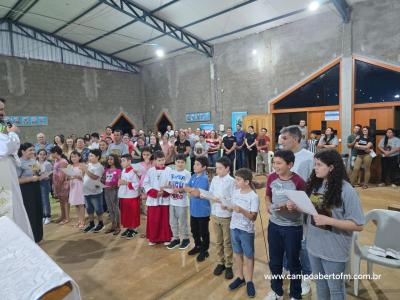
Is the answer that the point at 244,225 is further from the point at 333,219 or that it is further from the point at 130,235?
the point at 130,235

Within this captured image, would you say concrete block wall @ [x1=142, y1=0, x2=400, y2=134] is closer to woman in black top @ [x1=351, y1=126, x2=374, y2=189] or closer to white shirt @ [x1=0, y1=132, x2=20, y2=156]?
woman in black top @ [x1=351, y1=126, x2=374, y2=189]

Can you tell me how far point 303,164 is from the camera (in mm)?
2434

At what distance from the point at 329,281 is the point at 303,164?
3.20 ft

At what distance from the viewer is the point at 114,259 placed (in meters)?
3.38

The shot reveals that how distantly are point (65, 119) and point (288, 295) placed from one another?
488 inches

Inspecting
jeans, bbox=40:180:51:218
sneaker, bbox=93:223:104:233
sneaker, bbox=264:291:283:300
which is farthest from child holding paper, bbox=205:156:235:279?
jeans, bbox=40:180:51:218

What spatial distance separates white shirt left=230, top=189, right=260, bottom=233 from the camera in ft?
8.09

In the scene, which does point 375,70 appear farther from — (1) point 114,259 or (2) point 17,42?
(2) point 17,42

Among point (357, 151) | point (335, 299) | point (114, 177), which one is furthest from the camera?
point (357, 151)

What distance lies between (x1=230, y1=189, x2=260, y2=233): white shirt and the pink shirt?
2265 mm

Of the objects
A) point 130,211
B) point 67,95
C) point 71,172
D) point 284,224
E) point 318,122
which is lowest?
point 130,211

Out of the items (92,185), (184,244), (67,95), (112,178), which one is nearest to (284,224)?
(184,244)

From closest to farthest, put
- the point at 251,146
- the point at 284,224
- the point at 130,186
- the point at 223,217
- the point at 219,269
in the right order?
1. the point at 284,224
2. the point at 223,217
3. the point at 219,269
4. the point at 130,186
5. the point at 251,146

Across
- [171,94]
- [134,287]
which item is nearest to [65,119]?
[171,94]
